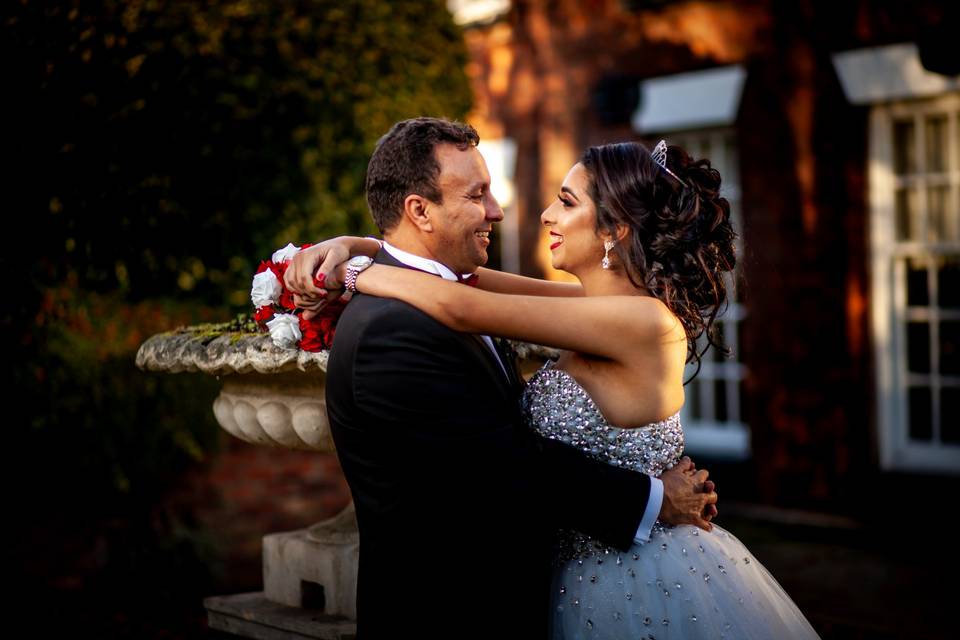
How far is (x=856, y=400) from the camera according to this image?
6.89 metres

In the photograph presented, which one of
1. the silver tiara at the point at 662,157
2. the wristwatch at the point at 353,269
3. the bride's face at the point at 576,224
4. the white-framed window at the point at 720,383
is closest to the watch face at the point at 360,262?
the wristwatch at the point at 353,269

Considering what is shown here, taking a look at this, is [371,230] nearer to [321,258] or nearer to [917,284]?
[917,284]

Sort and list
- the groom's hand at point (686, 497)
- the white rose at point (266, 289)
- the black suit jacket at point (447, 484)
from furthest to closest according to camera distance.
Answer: the white rose at point (266, 289), the groom's hand at point (686, 497), the black suit jacket at point (447, 484)

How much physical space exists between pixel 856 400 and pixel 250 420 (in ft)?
16.2

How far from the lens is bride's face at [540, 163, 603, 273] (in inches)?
110

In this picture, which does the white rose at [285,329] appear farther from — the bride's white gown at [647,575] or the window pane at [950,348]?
the window pane at [950,348]

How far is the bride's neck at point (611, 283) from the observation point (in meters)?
2.78

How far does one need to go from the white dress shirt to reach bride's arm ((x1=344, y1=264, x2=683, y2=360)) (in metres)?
0.10

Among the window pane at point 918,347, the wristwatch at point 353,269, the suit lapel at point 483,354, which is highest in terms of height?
the wristwatch at point 353,269

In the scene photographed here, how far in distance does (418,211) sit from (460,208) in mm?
111

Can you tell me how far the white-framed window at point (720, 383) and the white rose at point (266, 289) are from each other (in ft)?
17.8

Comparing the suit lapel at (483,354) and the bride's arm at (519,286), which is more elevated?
the bride's arm at (519,286)

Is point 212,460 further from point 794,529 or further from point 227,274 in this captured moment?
point 794,529

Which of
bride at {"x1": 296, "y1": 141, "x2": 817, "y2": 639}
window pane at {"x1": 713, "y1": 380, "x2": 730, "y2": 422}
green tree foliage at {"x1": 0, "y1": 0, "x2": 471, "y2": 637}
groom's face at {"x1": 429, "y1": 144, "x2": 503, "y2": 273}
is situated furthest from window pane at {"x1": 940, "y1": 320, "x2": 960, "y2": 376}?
groom's face at {"x1": 429, "y1": 144, "x2": 503, "y2": 273}
